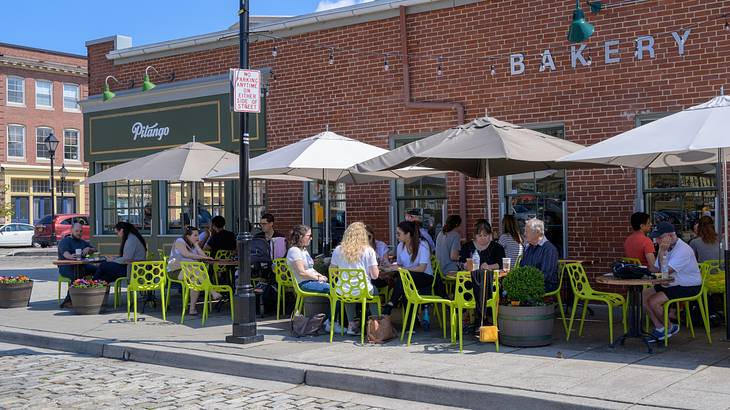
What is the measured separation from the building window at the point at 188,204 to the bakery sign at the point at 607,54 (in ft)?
23.7

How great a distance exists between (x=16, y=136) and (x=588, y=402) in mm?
44827

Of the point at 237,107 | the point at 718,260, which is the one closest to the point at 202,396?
the point at 237,107

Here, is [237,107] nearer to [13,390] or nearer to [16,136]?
[13,390]

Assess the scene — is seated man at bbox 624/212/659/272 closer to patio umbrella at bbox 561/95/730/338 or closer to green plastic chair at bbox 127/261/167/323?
patio umbrella at bbox 561/95/730/338

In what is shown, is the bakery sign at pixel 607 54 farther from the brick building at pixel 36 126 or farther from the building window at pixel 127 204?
the brick building at pixel 36 126

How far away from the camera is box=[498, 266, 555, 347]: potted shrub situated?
807 centimetres

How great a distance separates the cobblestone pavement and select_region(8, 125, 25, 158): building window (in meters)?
39.6

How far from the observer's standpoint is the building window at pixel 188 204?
16.8m

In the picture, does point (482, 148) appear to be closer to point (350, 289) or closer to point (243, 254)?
point (350, 289)

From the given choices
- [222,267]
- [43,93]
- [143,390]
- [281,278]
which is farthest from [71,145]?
[143,390]

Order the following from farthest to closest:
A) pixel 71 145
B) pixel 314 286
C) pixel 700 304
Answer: pixel 71 145 → pixel 314 286 → pixel 700 304

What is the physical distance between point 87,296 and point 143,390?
4.90 m

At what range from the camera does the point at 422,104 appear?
13258mm

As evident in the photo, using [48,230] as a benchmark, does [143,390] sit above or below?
below
